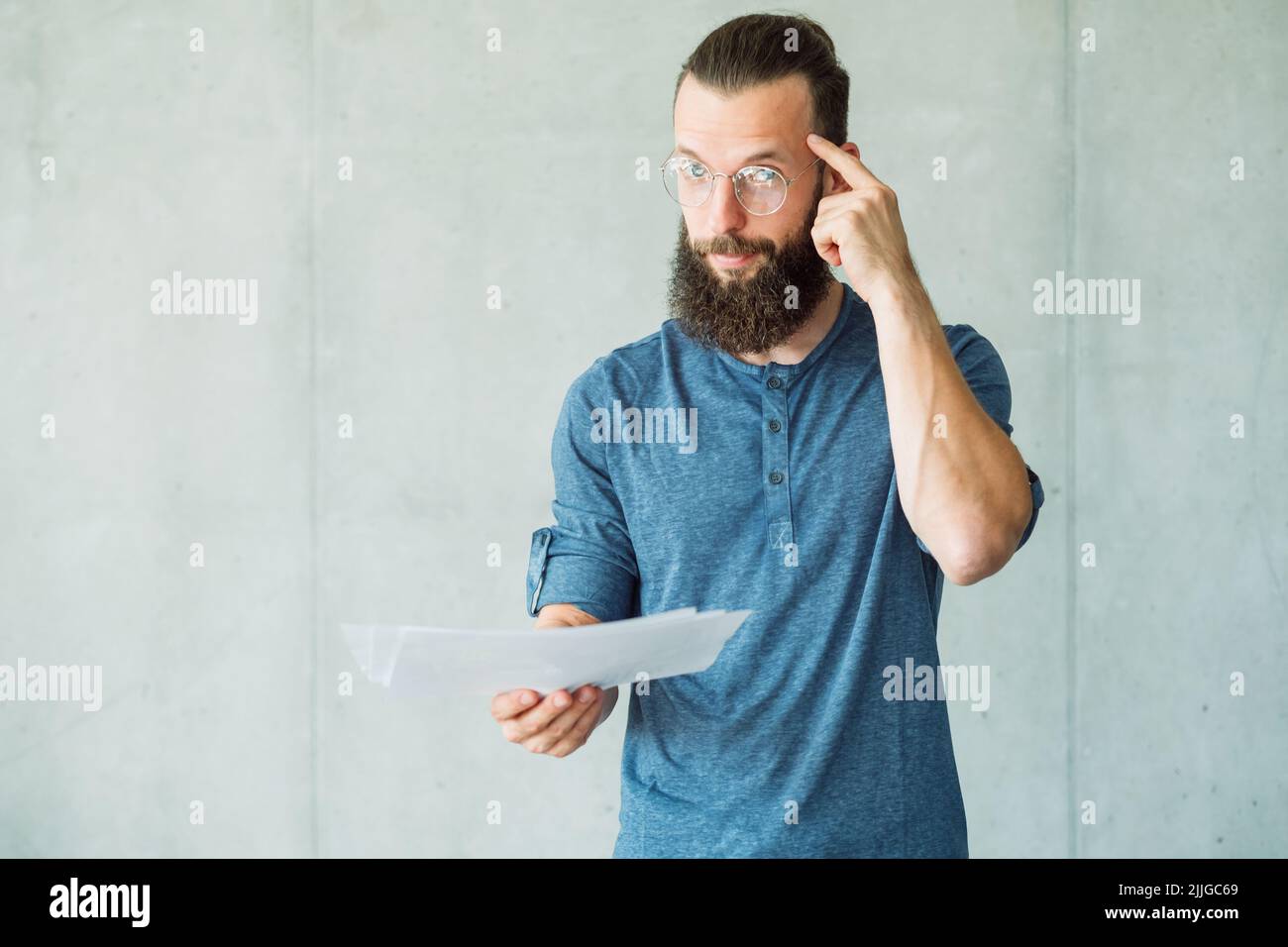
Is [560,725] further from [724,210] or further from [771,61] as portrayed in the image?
[771,61]

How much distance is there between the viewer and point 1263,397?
9.12 ft

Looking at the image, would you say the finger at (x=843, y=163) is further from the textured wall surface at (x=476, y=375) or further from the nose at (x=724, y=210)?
the textured wall surface at (x=476, y=375)

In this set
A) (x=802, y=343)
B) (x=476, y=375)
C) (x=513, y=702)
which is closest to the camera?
(x=513, y=702)

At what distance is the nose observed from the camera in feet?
4.60

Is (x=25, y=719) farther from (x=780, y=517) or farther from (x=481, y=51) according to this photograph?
(x=780, y=517)

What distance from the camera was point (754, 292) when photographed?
1430 mm

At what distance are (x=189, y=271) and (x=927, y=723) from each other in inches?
91.4

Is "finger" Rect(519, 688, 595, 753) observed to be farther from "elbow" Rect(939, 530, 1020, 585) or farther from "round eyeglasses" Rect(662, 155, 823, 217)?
"round eyeglasses" Rect(662, 155, 823, 217)

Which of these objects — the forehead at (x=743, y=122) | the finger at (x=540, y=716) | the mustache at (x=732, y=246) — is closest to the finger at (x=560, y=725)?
the finger at (x=540, y=716)

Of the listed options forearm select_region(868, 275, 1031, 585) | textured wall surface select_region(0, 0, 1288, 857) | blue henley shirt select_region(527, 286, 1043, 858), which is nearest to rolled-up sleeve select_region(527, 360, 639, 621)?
blue henley shirt select_region(527, 286, 1043, 858)

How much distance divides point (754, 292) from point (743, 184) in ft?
0.47

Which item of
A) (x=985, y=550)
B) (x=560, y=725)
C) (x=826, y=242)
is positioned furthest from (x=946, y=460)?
(x=560, y=725)
